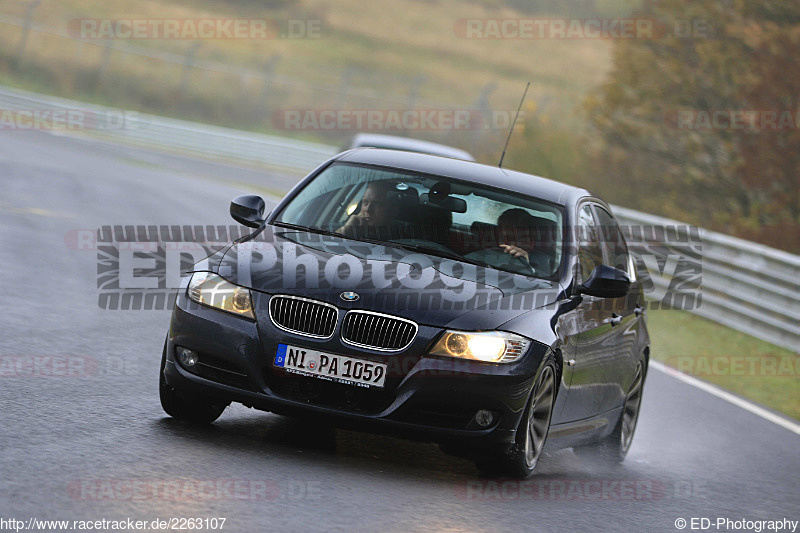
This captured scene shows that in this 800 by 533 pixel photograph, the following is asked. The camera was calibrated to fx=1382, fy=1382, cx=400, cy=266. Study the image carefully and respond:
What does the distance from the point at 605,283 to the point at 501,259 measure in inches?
24.7

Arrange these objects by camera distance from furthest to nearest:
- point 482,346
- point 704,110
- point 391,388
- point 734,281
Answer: point 704,110
point 734,281
point 482,346
point 391,388

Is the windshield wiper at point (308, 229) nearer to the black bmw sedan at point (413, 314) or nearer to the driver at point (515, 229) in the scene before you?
the black bmw sedan at point (413, 314)

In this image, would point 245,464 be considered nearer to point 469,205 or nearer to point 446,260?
point 446,260

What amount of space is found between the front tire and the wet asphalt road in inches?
4.3

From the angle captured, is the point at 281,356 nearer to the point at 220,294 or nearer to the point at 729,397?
the point at 220,294

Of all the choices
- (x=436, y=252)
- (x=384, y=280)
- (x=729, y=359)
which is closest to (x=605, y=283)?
(x=436, y=252)

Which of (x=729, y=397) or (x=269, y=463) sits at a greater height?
(x=269, y=463)

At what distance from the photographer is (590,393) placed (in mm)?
8391

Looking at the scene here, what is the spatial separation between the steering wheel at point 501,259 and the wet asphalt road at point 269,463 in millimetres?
1141

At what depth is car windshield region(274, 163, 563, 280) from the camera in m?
8.01

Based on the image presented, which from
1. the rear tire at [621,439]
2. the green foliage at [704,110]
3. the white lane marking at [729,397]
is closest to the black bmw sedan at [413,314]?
the rear tire at [621,439]

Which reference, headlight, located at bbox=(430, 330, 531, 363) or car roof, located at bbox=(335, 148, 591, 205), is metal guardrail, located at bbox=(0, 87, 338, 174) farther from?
headlight, located at bbox=(430, 330, 531, 363)

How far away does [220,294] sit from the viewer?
710 centimetres

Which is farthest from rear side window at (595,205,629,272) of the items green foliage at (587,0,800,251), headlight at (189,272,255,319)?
green foliage at (587,0,800,251)
